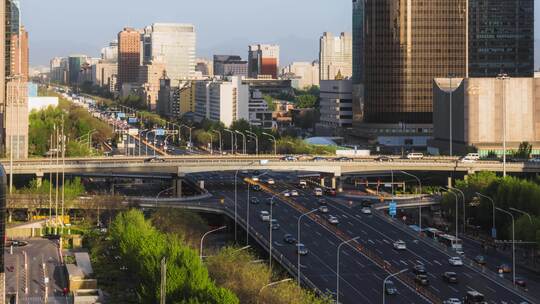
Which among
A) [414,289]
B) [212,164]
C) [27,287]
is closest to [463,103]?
[212,164]

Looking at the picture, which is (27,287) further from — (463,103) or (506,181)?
(463,103)

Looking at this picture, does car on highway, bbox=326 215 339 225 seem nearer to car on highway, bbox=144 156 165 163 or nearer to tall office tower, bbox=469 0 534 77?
car on highway, bbox=144 156 165 163

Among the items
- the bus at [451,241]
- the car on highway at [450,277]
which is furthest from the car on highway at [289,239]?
the car on highway at [450,277]

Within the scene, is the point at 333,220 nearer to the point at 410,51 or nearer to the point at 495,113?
the point at 495,113

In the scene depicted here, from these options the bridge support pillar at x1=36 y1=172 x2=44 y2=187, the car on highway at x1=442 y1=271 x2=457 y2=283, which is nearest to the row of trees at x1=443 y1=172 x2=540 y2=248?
the car on highway at x1=442 y1=271 x2=457 y2=283

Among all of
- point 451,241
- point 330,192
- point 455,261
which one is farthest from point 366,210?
point 455,261

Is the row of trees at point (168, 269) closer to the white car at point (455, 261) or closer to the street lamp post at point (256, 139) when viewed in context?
the white car at point (455, 261)
